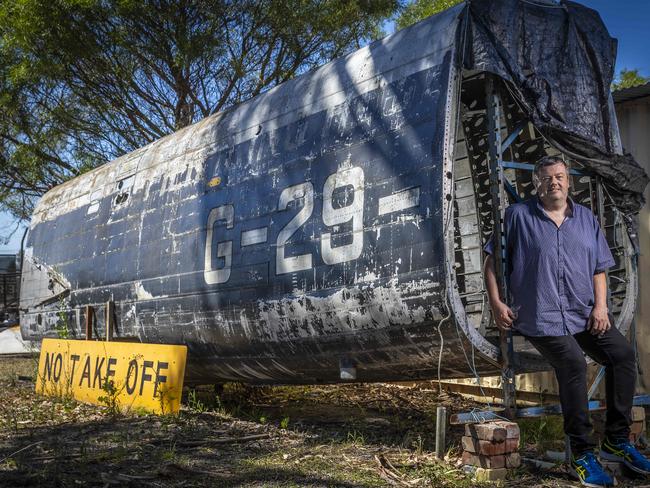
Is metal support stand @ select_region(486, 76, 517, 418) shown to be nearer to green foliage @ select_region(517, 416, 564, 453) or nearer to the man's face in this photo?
the man's face

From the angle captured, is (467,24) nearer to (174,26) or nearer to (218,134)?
(218,134)

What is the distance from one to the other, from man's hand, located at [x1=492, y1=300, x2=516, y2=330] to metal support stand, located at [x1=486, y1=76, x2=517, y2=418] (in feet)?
0.77

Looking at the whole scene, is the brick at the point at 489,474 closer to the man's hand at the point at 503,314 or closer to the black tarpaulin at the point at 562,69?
the man's hand at the point at 503,314

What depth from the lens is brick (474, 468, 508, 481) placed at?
471 centimetres

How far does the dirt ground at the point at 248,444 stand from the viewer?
4883 millimetres

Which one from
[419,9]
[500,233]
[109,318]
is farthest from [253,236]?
[419,9]

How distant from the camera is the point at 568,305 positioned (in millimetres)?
4730

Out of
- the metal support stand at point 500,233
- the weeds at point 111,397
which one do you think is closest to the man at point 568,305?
the metal support stand at point 500,233

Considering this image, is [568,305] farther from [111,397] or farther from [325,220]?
[111,397]

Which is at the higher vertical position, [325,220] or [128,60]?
[128,60]

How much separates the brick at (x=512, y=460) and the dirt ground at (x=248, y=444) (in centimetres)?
7

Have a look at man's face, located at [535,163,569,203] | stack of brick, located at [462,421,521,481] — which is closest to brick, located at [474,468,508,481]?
stack of brick, located at [462,421,521,481]

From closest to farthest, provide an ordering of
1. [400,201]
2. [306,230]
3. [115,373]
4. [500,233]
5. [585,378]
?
[585,378]
[500,233]
[400,201]
[306,230]
[115,373]

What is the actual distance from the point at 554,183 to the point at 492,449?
1854 millimetres
